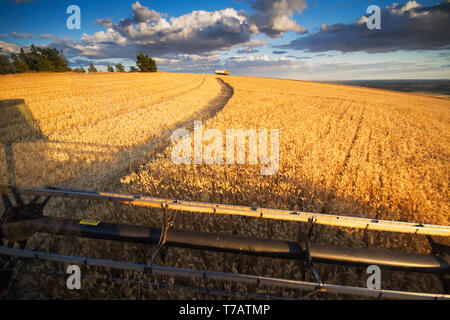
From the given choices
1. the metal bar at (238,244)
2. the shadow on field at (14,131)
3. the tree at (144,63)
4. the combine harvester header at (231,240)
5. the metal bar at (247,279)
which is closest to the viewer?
the metal bar at (247,279)

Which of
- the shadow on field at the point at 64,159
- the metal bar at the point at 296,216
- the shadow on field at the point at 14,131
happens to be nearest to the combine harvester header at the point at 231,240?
the metal bar at the point at 296,216

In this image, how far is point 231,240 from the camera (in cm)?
217

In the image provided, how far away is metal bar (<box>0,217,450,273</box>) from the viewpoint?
201cm

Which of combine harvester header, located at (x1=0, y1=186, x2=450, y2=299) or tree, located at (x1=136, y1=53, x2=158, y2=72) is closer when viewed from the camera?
combine harvester header, located at (x1=0, y1=186, x2=450, y2=299)

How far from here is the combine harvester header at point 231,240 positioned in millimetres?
1845

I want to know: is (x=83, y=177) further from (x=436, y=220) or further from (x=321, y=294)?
(x=436, y=220)

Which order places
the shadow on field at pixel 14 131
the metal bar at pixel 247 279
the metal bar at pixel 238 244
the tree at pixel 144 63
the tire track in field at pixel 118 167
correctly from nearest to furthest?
the metal bar at pixel 247 279, the metal bar at pixel 238 244, the tire track in field at pixel 118 167, the shadow on field at pixel 14 131, the tree at pixel 144 63

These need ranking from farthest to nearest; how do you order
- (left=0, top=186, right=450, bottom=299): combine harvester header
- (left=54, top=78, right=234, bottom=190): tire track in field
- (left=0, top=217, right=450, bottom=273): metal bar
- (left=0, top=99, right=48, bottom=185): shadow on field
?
1. (left=0, top=99, right=48, bottom=185): shadow on field
2. (left=54, top=78, right=234, bottom=190): tire track in field
3. (left=0, top=217, right=450, bottom=273): metal bar
4. (left=0, top=186, right=450, bottom=299): combine harvester header

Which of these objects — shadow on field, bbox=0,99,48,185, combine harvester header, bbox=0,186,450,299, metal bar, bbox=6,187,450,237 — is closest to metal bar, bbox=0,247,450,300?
combine harvester header, bbox=0,186,450,299

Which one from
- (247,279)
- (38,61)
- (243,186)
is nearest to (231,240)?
(247,279)

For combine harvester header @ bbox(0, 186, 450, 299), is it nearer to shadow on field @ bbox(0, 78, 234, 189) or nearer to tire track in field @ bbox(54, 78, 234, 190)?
tire track in field @ bbox(54, 78, 234, 190)

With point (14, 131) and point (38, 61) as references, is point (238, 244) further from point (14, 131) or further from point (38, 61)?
point (38, 61)

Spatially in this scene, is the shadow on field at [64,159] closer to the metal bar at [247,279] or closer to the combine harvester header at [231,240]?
the combine harvester header at [231,240]

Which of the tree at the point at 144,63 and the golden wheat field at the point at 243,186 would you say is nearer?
the golden wheat field at the point at 243,186
